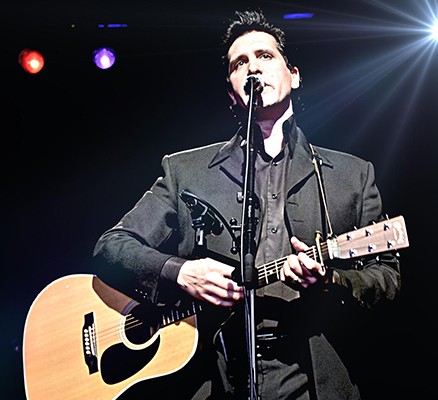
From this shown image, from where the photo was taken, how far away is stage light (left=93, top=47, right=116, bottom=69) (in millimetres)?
3676

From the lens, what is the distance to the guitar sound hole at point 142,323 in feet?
8.08

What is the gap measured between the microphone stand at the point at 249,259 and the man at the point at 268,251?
23 millimetres

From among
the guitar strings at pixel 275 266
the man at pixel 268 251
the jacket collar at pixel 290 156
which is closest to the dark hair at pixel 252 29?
the man at pixel 268 251

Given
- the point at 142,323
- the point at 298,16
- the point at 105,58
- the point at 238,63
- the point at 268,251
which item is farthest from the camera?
the point at 105,58

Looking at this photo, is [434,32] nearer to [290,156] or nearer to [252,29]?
[252,29]

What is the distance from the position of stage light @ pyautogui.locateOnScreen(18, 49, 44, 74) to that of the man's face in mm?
1586

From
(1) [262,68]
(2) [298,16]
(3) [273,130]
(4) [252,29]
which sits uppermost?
(2) [298,16]

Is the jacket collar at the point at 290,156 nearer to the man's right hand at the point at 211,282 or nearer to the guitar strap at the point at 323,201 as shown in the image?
the guitar strap at the point at 323,201

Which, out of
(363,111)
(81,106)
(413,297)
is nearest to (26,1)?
(81,106)

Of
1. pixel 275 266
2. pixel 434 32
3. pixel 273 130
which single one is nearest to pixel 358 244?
pixel 275 266

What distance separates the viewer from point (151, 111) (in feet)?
11.5

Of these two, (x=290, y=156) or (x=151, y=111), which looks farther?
(x=151, y=111)

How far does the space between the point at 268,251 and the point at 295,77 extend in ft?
3.61

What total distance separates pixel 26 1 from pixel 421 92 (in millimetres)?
2650
